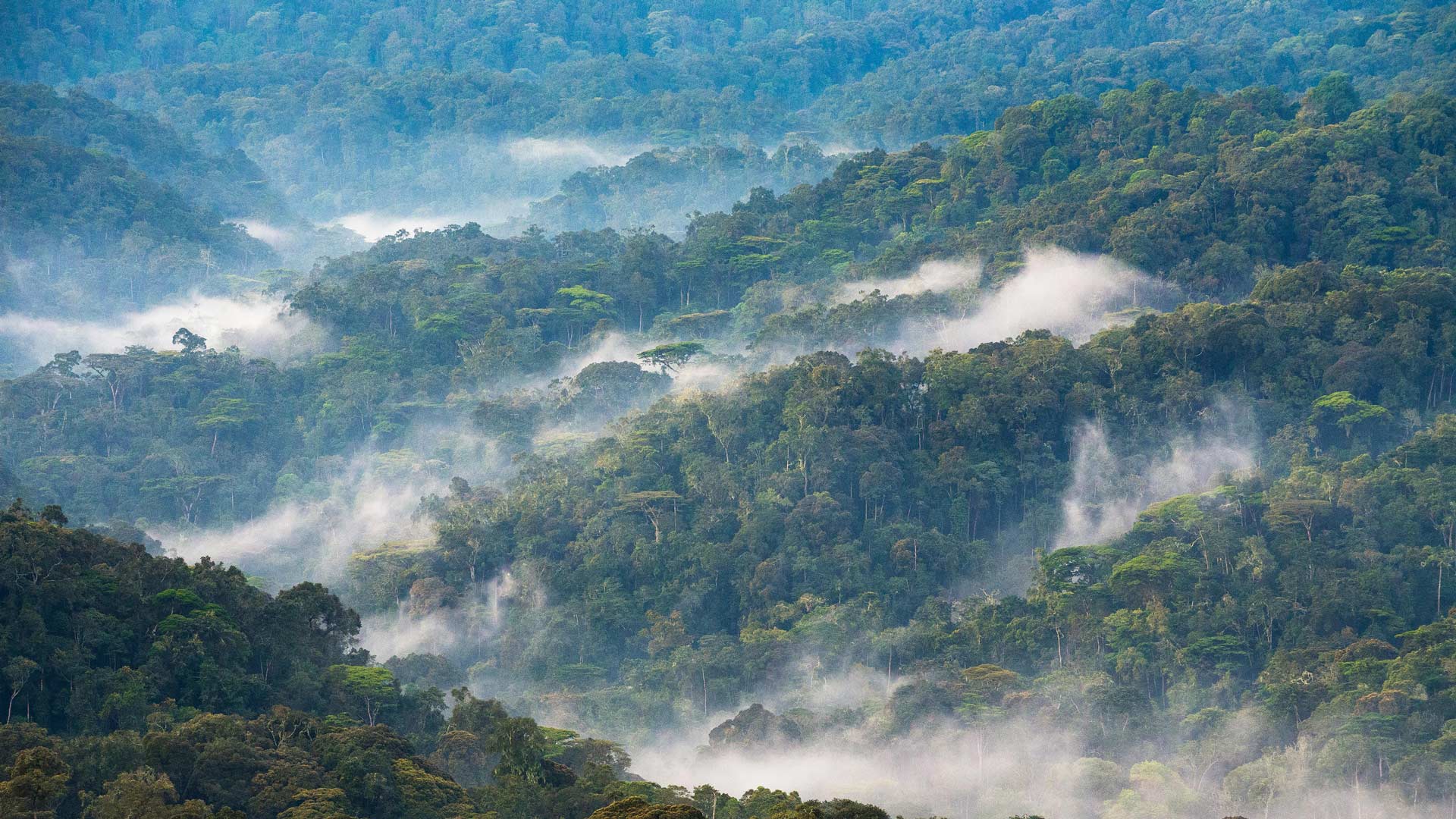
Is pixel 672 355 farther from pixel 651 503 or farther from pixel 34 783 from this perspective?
pixel 34 783

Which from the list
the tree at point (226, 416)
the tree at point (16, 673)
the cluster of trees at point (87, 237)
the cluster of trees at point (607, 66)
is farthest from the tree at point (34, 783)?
the cluster of trees at point (607, 66)

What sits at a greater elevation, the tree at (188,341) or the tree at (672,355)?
the tree at (188,341)

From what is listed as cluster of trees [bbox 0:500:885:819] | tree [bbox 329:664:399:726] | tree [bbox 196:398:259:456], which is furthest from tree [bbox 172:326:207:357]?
tree [bbox 329:664:399:726]

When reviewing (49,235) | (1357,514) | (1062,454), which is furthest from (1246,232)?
(49,235)

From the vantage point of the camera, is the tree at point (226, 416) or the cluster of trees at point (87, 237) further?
the cluster of trees at point (87, 237)

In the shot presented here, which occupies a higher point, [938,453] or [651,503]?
[938,453]

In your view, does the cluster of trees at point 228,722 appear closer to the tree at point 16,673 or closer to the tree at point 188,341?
the tree at point 16,673

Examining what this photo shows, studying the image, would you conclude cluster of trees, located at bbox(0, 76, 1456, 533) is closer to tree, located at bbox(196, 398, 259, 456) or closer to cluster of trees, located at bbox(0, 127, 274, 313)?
tree, located at bbox(196, 398, 259, 456)

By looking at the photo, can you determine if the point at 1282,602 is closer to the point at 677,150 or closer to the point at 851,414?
the point at 851,414

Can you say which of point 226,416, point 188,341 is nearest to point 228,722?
point 226,416
